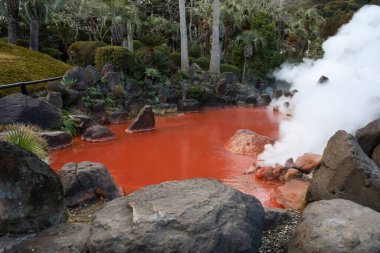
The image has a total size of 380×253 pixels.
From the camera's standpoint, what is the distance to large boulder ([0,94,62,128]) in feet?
34.0

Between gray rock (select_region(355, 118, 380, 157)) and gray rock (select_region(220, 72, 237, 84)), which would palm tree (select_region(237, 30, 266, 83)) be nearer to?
gray rock (select_region(220, 72, 237, 84))

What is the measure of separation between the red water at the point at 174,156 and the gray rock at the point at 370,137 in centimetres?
180

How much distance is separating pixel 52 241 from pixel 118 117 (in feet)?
34.9

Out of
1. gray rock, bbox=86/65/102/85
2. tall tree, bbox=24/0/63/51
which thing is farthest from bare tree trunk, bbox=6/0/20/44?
gray rock, bbox=86/65/102/85

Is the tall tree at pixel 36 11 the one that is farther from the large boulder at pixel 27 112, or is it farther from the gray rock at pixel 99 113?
the large boulder at pixel 27 112

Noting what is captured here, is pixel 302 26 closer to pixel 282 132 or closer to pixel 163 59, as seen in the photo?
pixel 163 59

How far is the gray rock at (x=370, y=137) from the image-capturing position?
652cm

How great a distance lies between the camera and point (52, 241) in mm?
3971

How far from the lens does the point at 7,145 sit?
4.12 meters

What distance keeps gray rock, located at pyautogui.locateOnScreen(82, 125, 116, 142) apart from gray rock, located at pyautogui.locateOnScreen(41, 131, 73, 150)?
71cm

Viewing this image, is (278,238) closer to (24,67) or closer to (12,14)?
(24,67)

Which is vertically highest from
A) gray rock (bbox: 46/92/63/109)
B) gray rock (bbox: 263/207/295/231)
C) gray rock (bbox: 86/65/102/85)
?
gray rock (bbox: 86/65/102/85)

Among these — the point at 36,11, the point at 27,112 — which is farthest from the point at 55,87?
the point at 36,11

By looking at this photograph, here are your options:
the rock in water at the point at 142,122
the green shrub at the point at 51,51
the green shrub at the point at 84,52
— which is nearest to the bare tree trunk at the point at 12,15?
the green shrub at the point at 84,52
